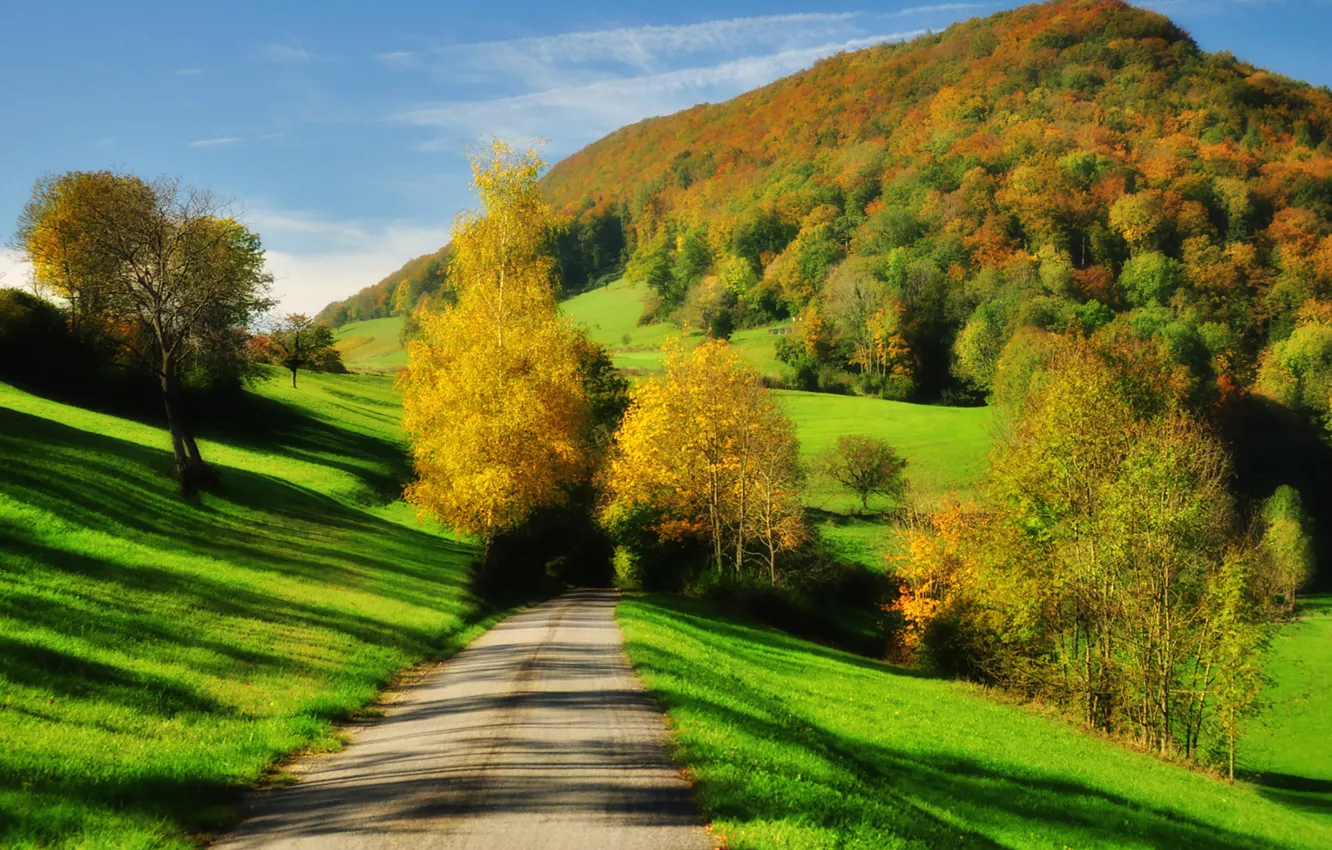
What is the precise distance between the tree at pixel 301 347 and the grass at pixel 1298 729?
68.0m

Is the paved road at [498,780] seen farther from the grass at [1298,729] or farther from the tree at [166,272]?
the grass at [1298,729]

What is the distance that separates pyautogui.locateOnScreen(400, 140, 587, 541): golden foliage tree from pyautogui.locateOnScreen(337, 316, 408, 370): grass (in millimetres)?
109615

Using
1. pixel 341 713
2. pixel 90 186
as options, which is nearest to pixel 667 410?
pixel 341 713

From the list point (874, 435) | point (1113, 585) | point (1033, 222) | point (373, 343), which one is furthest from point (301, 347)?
point (1033, 222)

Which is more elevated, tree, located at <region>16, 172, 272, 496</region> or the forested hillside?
the forested hillside

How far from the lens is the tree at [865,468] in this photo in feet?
242

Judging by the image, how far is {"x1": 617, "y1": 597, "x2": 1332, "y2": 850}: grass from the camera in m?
10.1

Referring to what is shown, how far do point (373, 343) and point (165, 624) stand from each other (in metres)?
162

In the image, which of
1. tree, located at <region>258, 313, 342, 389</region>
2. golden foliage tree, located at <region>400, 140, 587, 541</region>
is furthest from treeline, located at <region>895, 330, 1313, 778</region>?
tree, located at <region>258, 313, 342, 389</region>

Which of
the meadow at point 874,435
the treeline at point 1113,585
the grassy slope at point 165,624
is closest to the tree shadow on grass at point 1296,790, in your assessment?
the treeline at point 1113,585

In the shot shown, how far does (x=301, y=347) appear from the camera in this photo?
258ft

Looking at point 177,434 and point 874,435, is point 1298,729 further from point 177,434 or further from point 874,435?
point 177,434

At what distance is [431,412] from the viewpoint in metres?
33.8

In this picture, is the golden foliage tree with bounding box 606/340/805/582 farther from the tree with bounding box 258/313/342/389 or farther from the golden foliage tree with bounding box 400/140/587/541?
the tree with bounding box 258/313/342/389
